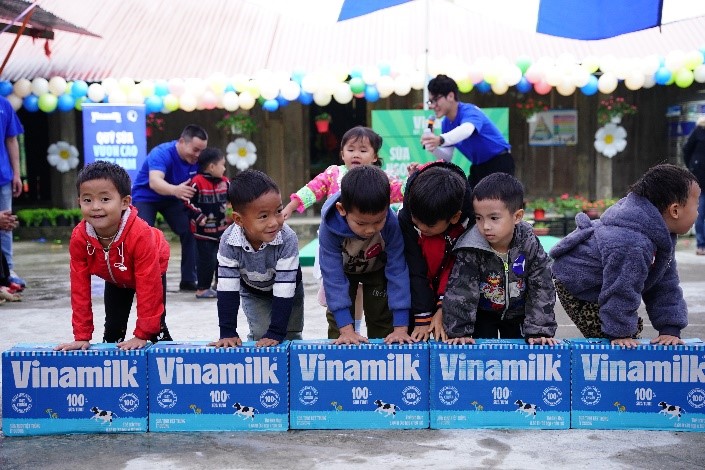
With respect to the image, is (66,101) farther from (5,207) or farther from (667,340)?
(667,340)

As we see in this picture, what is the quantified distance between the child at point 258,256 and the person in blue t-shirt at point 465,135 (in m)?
2.79

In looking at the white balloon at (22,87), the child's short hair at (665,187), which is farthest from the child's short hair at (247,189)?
the white balloon at (22,87)

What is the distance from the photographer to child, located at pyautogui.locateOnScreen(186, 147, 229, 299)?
21.3 feet

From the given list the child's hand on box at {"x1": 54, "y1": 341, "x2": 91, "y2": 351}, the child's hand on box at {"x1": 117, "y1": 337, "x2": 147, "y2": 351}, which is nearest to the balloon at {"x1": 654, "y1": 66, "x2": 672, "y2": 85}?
the child's hand on box at {"x1": 117, "y1": 337, "x2": 147, "y2": 351}

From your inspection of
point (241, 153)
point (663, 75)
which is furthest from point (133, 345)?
point (241, 153)

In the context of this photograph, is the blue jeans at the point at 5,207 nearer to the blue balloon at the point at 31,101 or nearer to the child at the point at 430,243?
the child at the point at 430,243

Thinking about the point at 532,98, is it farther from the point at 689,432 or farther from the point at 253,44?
the point at 689,432

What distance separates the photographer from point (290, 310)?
3535 millimetres

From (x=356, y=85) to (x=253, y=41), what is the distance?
251 cm

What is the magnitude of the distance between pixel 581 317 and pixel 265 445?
150 centimetres

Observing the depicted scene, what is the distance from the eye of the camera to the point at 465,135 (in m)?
6.14

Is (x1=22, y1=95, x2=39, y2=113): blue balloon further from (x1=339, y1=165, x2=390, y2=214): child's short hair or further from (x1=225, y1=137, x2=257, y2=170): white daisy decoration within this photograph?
(x1=339, y1=165, x2=390, y2=214): child's short hair

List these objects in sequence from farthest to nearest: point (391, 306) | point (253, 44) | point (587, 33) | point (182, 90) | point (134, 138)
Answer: point (253, 44) → point (182, 90) → point (134, 138) → point (587, 33) → point (391, 306)

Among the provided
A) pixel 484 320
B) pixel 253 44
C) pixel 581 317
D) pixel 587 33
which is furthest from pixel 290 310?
pixel 253 44
